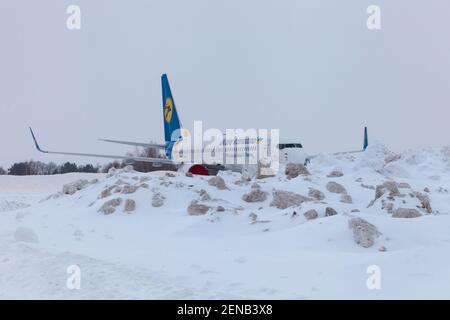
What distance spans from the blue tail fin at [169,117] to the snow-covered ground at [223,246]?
719 inches

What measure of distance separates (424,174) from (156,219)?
1633 cm

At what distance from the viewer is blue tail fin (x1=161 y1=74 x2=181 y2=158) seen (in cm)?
3475

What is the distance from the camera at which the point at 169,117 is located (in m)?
35.4

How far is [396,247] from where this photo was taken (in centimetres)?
813

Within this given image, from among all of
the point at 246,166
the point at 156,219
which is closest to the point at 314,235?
the point at 156,219

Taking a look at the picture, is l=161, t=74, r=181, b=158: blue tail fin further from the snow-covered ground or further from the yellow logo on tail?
the snow-covered ground

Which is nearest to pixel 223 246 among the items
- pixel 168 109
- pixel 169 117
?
pixel 169 117

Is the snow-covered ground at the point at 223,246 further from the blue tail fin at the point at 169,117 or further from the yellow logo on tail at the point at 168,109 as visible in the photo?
the yellow logo on tail at the point at 168,109

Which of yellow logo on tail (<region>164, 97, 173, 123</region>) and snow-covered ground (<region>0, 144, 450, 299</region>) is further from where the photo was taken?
yellow logo on tail (<region>164, 97, 173, 123</region>)

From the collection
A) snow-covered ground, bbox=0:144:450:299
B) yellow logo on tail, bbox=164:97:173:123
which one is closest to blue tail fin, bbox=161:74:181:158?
yellow logo on tail, bbox=164:97:173:123

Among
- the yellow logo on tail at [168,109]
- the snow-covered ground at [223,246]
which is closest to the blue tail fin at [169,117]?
the yellow logo on tail at [168,109]

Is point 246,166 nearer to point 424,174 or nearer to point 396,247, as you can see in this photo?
point 424,174

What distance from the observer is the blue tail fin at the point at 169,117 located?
34.8m

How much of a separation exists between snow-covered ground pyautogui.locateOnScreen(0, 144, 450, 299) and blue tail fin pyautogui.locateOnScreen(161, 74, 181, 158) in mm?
18256
